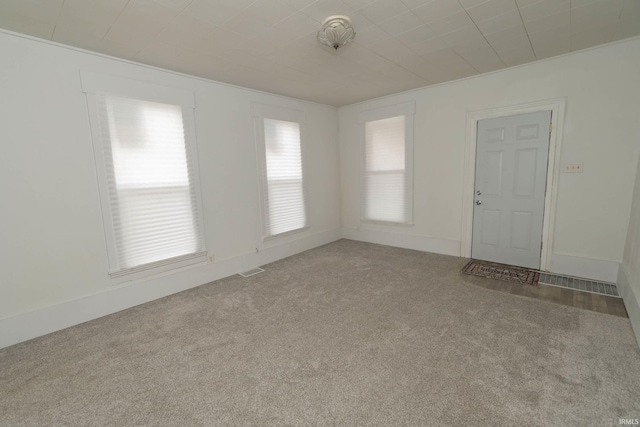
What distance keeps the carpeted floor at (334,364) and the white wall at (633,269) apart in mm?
204

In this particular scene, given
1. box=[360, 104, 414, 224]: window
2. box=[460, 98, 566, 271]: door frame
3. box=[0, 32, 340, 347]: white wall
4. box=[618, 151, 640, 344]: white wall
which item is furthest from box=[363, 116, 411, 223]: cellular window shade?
box=[0, 32, 340, 347]: white wall

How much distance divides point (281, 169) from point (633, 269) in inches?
169

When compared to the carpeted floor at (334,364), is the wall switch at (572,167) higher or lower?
higher

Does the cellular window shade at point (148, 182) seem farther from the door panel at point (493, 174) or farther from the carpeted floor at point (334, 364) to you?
the door panel at point (493, 174)

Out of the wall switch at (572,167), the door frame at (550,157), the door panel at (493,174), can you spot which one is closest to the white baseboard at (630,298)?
the door frame at (550,157)

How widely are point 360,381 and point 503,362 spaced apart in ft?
3.48

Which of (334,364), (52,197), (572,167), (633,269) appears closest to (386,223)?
(572,167)

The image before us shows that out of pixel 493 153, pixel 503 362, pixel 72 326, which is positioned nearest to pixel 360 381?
pixel 503 362

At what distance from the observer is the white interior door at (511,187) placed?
11.6 feet

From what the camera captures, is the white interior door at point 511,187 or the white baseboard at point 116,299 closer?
the white baseboard at point 116,299

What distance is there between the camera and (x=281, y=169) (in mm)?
4566

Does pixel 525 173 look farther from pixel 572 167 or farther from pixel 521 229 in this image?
pixel 521 229

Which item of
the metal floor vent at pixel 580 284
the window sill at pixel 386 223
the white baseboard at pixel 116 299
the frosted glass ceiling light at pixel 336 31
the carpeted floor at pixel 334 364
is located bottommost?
the carpeted floor at pixel 334 364

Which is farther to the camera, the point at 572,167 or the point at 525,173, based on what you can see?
the point at 525,173
